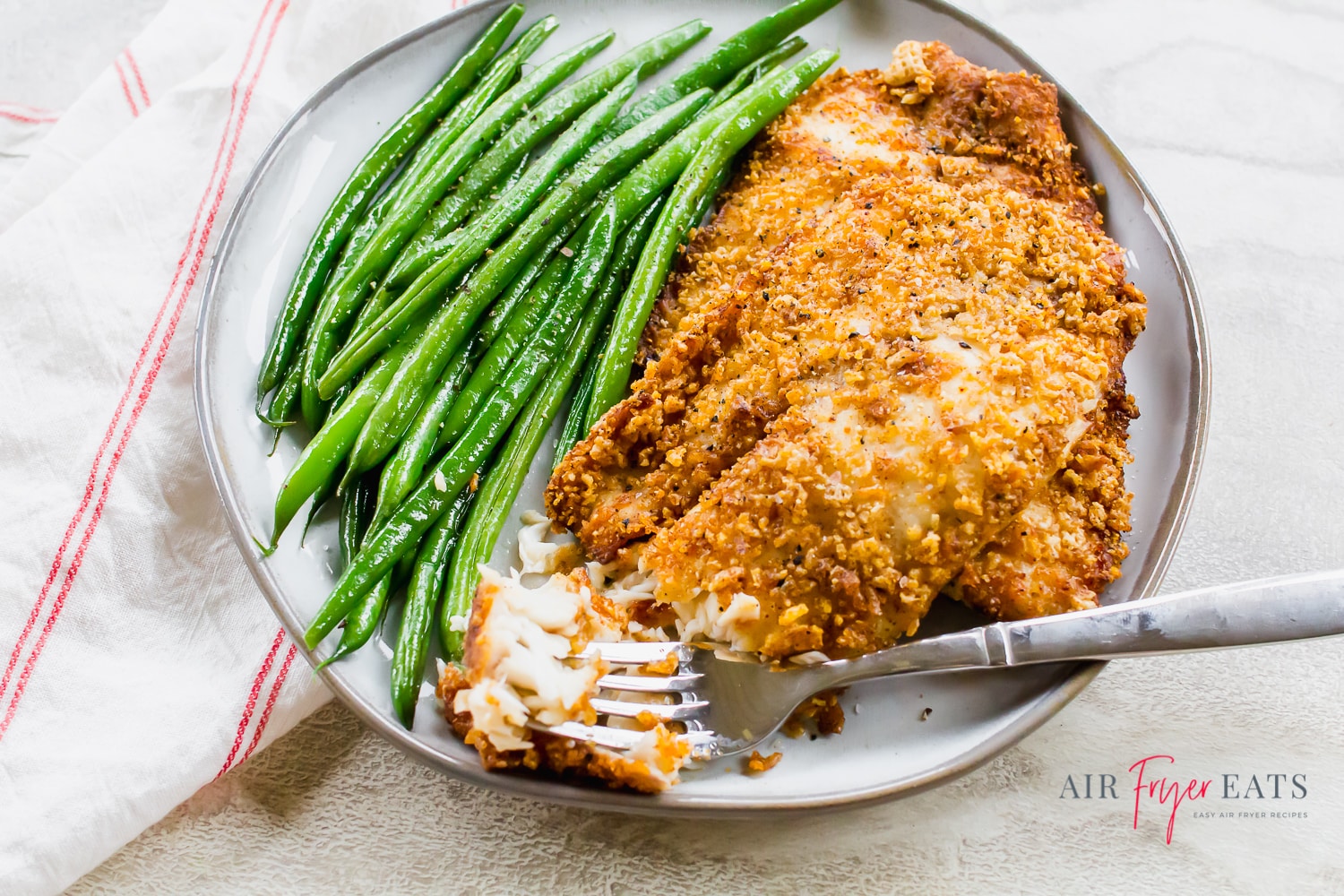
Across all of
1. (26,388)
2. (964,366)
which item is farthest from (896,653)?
(26,388)

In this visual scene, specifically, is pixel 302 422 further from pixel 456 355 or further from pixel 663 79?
pixel 663 79

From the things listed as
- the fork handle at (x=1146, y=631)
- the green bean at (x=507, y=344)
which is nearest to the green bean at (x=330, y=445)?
the green bean at (x=507, y=344)

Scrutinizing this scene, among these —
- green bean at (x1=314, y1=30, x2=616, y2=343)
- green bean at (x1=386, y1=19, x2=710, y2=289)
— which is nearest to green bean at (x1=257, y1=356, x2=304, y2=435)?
green bean at (x1=314, y1=30, x2=616, y2=343)

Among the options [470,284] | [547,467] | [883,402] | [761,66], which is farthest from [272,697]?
[761,66]

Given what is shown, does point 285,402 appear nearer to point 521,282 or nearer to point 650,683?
point 521,282

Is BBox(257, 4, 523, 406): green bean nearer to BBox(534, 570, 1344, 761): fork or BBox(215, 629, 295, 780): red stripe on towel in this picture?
BBox(215, 629, 295, 780): red stripe on towel

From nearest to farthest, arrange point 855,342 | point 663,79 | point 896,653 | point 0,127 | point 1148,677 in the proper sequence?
point 896,653 → point 855,342 → point 1148,677 → point 663,79 → point 0,127

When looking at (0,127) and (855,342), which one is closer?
(855,342)
